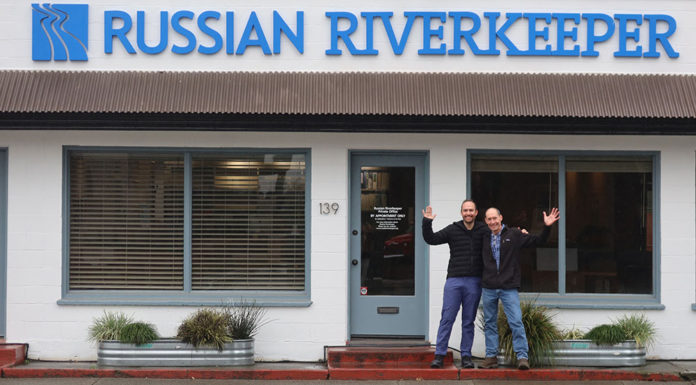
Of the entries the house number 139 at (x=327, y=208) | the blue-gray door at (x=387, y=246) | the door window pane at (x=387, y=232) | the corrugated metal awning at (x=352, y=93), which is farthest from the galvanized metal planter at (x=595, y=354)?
the house number 139 at (x=327, y=208)

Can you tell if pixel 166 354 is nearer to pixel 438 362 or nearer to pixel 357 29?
pixel 438 362

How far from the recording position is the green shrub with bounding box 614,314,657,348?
878 centimetres

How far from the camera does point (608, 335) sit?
870 cm

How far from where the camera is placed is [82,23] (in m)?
9.09

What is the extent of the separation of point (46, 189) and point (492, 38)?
18.2ft

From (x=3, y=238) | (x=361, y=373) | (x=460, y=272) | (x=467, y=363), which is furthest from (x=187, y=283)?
(x=467, y=363)

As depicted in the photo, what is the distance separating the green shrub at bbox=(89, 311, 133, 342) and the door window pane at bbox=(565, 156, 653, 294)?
5303 mm

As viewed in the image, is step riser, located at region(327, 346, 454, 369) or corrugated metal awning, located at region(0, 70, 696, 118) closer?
corrugated metal awning, located at region(0, 70, 696, 118)

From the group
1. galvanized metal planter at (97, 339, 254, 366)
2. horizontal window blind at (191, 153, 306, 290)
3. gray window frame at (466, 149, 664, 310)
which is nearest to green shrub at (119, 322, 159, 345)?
galvanized metal planter at (97, 339, 254, 366)

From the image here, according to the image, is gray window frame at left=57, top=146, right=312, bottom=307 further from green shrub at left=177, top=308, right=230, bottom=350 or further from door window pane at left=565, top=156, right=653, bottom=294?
door window pane at left=565, top=156, right=653, bottom=294

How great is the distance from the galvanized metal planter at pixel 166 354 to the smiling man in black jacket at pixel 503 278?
279 centimetres

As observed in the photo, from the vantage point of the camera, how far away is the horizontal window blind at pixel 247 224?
9375mm

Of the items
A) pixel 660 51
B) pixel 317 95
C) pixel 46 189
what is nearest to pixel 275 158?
pixel 317 95

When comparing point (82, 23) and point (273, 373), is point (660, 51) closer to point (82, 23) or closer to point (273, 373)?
point (273, 373)
